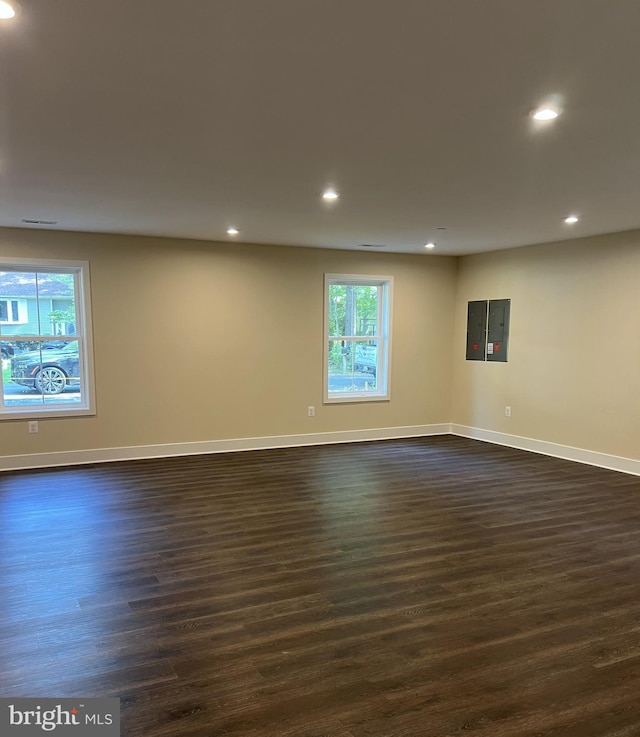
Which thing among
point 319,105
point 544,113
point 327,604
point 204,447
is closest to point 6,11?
point 319,105

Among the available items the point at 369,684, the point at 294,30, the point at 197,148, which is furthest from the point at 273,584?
the point at 294,30

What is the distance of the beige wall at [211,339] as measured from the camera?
566 centimetres

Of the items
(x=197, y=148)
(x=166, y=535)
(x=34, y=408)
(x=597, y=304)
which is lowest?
(x=166, y=535)

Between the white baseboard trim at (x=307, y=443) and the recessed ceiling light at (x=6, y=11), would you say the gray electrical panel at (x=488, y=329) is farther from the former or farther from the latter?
the recessed ceiling light at (x=6, y=11)

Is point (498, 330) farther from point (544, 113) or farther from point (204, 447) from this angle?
point (544, 113)

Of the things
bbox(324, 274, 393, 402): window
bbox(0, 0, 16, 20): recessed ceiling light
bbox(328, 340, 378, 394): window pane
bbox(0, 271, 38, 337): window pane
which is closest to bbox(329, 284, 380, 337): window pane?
bbox(324, 274, 393, 402): window

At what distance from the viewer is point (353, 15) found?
1.60 meters

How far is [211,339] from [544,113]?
14.9 ft

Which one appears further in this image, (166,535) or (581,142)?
(166,535)

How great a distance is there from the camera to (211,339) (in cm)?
Result: 618

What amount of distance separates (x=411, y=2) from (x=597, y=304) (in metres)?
4.96

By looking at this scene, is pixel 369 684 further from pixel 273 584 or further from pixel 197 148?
pixel 197 148

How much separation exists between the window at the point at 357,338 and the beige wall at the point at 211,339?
5.3 inches

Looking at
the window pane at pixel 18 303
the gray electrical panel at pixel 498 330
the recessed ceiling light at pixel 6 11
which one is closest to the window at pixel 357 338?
the gray electrical panel at pixel 498 330
